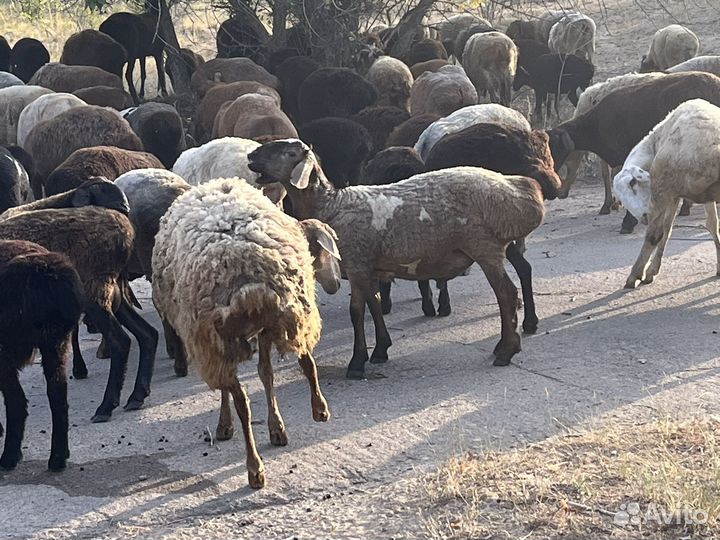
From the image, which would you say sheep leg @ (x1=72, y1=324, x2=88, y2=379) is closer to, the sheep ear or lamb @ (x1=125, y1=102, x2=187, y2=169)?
the sheep ear

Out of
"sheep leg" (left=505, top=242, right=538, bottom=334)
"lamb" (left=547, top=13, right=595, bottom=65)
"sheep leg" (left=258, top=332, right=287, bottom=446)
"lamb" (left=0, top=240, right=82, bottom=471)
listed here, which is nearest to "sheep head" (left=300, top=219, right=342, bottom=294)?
"sheep leg" (left=258, top=332, right=287, bottom=446)

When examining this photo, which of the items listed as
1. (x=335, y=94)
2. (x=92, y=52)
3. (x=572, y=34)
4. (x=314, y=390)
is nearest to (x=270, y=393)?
(x=314, y=390)

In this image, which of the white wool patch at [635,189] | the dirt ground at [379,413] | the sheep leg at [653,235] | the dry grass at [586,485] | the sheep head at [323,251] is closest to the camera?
the dry grass at [586,485]

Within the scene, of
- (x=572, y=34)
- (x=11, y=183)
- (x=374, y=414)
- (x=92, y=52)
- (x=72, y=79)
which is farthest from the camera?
(x=572, y=34)

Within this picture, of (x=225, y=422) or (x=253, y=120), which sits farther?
(x=253, y=120)

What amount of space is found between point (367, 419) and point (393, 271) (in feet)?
5.25

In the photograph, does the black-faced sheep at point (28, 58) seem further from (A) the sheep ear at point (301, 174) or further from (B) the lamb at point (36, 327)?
(B) the lamb at point (36, 327)

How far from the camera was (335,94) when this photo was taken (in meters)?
Answer: 15.6

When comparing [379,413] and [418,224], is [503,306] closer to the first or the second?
[418,224]

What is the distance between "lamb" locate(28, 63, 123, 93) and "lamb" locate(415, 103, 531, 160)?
26.0ft

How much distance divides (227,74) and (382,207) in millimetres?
10645

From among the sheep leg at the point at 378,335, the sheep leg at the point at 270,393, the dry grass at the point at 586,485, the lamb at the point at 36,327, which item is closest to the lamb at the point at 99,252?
the lamb at the point at 36,327

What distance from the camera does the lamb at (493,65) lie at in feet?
62.2

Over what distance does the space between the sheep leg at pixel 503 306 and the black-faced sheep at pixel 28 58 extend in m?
15.9
